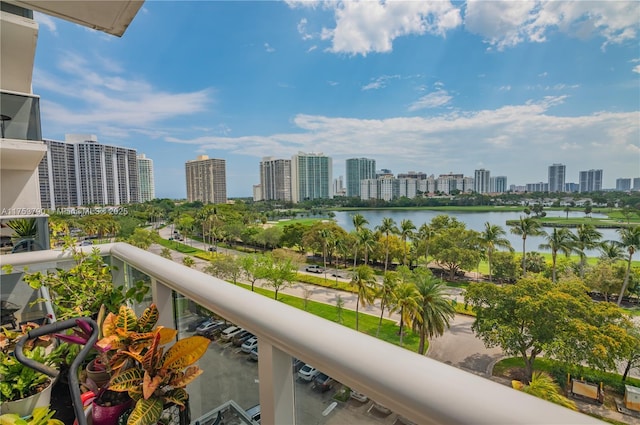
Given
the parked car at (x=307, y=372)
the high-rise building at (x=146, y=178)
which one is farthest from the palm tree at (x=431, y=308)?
the high-rise building at (x=146, y=178)

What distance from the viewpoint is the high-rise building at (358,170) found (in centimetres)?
5909

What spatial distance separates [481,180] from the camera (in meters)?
43.1

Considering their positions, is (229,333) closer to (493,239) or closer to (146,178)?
(493,239)

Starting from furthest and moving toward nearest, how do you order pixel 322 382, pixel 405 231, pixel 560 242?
pixel 405 231 < pixel 560 242 < pixel 322 382

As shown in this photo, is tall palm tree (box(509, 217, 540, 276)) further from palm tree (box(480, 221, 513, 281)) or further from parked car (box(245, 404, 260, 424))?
parked car (box(245, 404, 260, 424))

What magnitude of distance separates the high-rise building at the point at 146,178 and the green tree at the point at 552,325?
35.7 m

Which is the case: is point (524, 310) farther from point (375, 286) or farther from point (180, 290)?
point (180, 290)

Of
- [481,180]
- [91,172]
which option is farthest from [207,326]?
[481,180]

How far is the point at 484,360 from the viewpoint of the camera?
15.8 m

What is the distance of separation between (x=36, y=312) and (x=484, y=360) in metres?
18.6

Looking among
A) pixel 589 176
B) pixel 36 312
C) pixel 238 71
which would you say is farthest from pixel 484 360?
pixel 238 71

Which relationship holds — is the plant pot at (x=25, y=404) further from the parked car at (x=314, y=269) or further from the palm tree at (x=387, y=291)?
the parked car at (x=314, y=269)

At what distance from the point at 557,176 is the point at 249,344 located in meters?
38.0

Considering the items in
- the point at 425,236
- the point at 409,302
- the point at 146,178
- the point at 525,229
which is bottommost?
the point at 409,302
